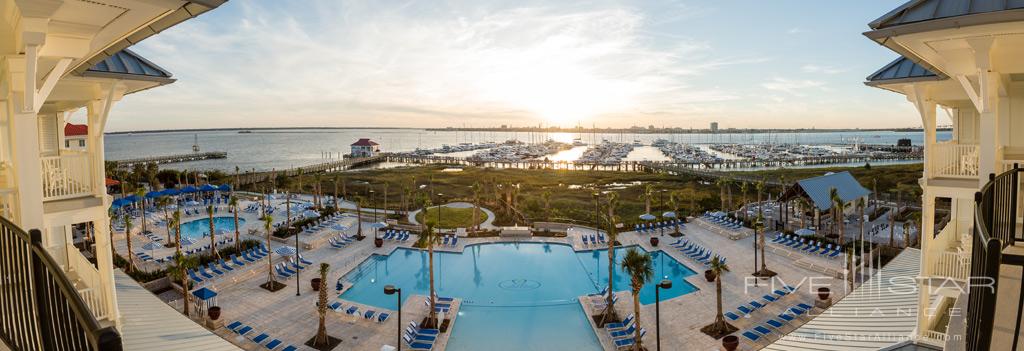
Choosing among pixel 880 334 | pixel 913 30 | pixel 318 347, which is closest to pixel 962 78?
pixel 913 30

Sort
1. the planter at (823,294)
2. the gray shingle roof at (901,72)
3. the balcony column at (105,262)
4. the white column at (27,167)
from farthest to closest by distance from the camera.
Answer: the planter at (823,294), the gray shingle roof at (901,72), the balcony column at (105,262), the white column at (27,167)

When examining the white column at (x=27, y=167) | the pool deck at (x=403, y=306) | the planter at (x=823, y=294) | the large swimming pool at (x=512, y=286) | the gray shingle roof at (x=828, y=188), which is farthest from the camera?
the gray shingle roof at (x=828, y=188)

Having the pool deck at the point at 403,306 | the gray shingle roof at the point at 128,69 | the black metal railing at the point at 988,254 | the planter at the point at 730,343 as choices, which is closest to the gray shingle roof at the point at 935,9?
the black metal railing at the point at 988,254

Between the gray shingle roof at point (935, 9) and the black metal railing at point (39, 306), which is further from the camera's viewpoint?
the gray shingle roof at point (935, 9)

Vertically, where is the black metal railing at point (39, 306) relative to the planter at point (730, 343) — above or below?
above

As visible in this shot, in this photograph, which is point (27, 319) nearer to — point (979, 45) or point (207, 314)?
point (979, 45)

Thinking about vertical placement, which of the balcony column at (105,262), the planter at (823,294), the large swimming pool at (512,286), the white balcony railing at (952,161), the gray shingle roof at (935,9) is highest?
the gray shingle roof at (935,9)

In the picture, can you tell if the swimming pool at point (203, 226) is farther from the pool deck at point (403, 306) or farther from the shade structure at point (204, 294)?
the shade structure at point (204, 294)
